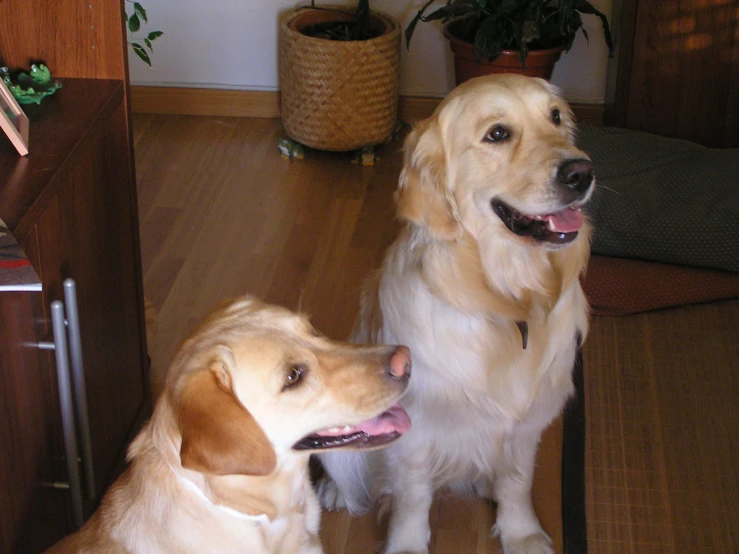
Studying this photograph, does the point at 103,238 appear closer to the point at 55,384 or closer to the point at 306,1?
the point at 55,384

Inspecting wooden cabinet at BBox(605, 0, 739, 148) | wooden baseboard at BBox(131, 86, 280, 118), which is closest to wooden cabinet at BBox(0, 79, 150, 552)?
wooden baseboard at BBox(131, 86, 280, 118)

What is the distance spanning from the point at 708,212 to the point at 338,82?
141 cm

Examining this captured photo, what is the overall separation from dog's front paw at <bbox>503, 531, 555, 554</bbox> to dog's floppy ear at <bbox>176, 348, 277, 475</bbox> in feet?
2.90

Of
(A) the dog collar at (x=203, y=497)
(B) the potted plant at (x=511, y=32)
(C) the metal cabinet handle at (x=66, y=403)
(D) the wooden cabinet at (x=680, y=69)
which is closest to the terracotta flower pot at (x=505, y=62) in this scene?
(B) the potted plant at (x=511, y=32)

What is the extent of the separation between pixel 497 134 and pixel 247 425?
29.2 inches


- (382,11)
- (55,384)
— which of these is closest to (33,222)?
(55,384)

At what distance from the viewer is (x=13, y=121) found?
1568 millimetres

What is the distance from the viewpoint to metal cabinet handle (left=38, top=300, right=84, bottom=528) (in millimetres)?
1487

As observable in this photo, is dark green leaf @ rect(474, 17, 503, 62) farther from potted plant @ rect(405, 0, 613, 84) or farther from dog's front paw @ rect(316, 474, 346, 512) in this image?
dog's front paw @ rect(316, 474, 346, 512)

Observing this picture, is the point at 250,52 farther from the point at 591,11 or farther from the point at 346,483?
the point at 346,483

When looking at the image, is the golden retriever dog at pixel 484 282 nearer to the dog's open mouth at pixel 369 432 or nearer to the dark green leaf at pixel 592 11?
the dog's open mouth at pixel 369 432

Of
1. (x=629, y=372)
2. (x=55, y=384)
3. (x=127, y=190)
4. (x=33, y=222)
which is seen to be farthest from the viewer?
(x=629, y=372)

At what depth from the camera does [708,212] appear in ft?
9.12

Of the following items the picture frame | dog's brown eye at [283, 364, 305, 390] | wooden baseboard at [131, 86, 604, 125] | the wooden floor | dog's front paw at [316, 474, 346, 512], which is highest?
the picture frame
